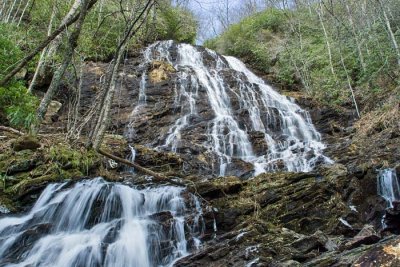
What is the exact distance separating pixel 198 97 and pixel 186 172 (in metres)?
5.83

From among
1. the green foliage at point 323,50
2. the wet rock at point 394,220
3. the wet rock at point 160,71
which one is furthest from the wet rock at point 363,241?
the wet rock at point 160,71

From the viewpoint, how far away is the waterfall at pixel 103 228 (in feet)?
18.3

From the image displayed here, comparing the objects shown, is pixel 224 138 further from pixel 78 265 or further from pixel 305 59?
pixel 305 59

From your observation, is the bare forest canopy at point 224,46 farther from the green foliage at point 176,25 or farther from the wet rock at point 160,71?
the wet rock at point 160,71

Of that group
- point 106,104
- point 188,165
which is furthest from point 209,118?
point 106,104

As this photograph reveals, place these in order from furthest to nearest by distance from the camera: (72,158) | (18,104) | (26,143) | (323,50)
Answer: (323,50) < (18,104) < (72,158) < (26,143)

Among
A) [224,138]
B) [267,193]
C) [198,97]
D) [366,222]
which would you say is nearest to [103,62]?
[198,97]

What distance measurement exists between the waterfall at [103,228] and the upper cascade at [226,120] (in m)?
3.40

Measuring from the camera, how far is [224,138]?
12070 mm

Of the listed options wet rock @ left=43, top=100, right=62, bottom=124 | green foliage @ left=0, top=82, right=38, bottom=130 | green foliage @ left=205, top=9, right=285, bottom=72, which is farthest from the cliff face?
green foliage @ left=205, top=9, right=285, bottom=72

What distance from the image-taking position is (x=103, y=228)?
627 centimetres

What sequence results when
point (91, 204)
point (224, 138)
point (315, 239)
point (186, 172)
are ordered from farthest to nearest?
1. point (224, 138)
2. point (186, 172)
3. point (91, 204)
4. point (315, 239)

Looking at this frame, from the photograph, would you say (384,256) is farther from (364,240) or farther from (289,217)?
(289,217)

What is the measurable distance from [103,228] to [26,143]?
8.72 ft
